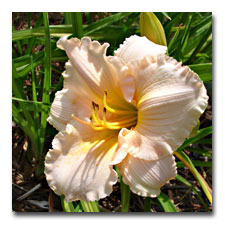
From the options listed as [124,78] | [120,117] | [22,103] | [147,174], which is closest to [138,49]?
[124,78]

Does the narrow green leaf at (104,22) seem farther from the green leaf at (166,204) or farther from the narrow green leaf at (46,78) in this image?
the green leaf at (166,204)

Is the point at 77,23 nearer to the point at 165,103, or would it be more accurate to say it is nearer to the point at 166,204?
the point at 165,103

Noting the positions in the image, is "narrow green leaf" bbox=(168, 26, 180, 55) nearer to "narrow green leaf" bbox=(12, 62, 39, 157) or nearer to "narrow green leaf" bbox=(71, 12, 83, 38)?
"narrow green leaf" bbox=(71, 12, 83, 38)

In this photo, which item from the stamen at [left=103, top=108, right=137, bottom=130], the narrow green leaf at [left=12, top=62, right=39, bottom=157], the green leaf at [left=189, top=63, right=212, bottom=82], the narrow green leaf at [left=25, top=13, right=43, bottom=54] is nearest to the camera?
the stamen at [left=103, top=108, right=137, bottom=130]

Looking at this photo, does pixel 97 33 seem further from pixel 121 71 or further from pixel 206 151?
pixel 206 151

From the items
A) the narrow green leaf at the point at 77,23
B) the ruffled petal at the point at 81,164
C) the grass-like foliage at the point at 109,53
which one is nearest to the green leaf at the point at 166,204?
the grass-like foliage at the point at 109,53

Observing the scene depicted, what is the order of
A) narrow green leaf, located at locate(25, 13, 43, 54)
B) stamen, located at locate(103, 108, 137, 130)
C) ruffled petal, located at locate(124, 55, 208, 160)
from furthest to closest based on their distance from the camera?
narrow green leaf, located at locate(25, 13, 43, 54), stamen, located at locate(103, 108, 137, 130), ruffled petal, located at locate(124, 55, 208, 160)

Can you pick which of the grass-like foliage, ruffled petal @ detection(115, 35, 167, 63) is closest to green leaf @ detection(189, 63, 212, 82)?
the grass-like foliage
